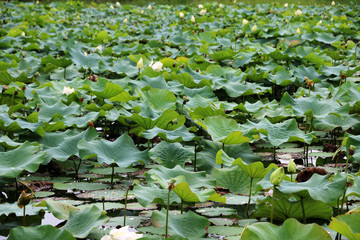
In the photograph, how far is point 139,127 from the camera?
2.63m

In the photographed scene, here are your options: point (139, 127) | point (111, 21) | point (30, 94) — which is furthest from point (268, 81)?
point (111, 21)

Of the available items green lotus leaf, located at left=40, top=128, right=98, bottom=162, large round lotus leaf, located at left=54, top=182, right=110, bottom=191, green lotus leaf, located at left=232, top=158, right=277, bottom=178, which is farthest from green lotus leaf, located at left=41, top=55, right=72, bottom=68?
green lotus leaf, located at left=232, top=158, right=277, bottom=178

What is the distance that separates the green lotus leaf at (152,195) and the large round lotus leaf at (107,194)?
0.28 meters

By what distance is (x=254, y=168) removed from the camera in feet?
5.93

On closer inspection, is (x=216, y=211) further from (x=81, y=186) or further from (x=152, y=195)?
(x=81, y=186)

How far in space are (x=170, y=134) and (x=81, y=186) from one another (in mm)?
515

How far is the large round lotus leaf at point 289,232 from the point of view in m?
1.28

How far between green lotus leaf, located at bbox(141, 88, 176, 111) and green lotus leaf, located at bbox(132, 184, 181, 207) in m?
1.13

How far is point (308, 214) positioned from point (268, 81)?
A: 2.35 meters

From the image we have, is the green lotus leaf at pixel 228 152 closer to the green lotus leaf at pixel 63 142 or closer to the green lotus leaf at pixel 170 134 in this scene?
the green lotus leaf at pixel 170 134

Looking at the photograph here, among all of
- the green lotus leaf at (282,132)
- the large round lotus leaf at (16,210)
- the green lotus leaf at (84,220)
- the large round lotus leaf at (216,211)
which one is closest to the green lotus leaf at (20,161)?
the large round lotus leaf at (16,210)

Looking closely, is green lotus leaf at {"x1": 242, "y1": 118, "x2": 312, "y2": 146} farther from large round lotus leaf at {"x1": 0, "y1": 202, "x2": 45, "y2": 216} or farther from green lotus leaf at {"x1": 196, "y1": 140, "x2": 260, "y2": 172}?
large round lotus leaf at {"x1": 0, "y1": 202, "x2": 45, "y2": 216}

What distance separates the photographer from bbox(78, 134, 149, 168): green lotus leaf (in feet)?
6.79

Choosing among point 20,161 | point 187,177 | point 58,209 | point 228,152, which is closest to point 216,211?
point 187,177
